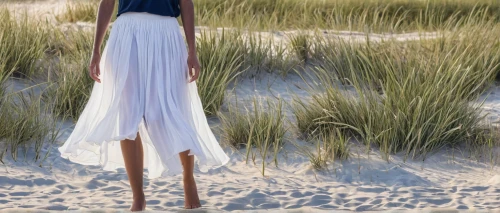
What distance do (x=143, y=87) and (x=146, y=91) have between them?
3 cm

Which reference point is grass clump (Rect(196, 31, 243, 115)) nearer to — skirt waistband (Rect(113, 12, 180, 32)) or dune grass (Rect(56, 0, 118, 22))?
skirt waistband (Rect(113, 12, 180, 32))

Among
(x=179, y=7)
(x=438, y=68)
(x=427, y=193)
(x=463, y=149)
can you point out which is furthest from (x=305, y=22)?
(x=179, y=7)

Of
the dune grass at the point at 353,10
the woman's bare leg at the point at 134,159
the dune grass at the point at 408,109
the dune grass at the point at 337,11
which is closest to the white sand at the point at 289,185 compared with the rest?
the dune grass at the point at 408,109

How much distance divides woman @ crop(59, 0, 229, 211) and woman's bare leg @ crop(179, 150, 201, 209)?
28 mm

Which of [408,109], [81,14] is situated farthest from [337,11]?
[408,109]

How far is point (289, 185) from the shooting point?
197 inches

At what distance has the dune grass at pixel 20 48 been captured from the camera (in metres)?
6.49

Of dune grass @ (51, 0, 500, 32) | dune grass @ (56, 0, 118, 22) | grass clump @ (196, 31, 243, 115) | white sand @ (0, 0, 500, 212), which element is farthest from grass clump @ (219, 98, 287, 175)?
dune grass @ (56, 0, 118, 22)

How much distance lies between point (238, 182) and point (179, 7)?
51.8 inches

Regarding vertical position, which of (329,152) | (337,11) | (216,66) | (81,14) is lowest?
(329,152)

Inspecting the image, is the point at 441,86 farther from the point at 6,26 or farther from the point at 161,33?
the point at 6,26

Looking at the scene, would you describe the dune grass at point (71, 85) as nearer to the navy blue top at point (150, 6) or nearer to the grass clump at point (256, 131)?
the grass clump at point (256, 131)

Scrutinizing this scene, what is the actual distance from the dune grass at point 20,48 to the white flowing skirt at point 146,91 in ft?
7.74

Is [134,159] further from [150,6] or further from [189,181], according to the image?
[150,6]
